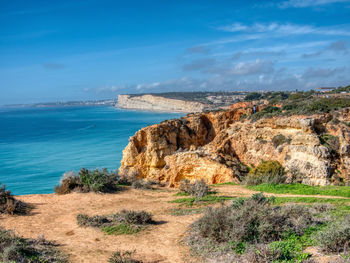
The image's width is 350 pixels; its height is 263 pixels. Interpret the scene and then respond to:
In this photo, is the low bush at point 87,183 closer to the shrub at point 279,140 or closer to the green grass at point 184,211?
the green grass at point 184,211

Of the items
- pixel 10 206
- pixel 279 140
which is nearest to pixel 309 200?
pixel 279 140

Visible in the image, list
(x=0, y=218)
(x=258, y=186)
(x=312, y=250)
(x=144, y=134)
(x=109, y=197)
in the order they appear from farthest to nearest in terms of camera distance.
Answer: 1. (x=144, y=134)
2. (x=258, y=186)
3. (x=109, y=197)
4. (x=0, y=218)
5. (x=312, y=250)

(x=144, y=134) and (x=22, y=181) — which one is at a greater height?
(x=144, y=134)

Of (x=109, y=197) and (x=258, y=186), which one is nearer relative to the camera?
(x=109, y=197)

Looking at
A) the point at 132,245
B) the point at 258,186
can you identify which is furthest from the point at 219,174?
the point at 132,245

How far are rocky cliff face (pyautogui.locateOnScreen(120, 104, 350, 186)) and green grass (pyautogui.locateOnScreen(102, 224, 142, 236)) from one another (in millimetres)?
8694

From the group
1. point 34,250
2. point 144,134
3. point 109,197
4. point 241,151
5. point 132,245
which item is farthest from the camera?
point 144,134

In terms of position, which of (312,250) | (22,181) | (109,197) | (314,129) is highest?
(314,129)

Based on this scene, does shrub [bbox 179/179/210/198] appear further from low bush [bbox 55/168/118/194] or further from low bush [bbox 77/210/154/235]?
low bush [bbox 55/168/118/194]

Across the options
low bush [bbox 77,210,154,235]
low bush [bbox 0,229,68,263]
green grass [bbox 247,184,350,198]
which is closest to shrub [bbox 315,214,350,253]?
low bush [bbox 77,210,154,235]

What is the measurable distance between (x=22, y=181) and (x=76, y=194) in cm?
1790

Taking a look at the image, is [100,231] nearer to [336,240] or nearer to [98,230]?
[98,230]

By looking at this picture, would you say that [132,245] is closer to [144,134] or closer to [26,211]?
[26,211]

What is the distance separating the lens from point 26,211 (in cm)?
1059
